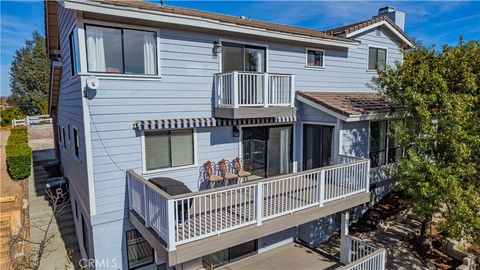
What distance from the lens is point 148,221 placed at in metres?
7.21

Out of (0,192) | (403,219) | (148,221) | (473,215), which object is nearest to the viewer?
(148,221)

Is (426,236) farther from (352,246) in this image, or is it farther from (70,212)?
(70,212)

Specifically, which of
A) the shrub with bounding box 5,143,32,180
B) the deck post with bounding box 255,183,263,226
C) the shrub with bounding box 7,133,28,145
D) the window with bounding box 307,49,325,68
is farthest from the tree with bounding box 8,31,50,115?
the deck post with bounding box 255,183,263,226

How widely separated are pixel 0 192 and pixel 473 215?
22.3 metres

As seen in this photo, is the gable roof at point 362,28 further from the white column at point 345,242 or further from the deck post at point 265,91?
the white column at point 345,242

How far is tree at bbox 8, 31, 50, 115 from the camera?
151 feet

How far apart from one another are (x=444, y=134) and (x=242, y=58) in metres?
7.03

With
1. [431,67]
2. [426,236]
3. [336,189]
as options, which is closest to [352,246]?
[336,189]

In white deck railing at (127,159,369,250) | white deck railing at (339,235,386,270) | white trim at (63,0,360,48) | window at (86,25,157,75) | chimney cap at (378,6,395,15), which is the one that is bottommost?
white deck railing at (339,235,386,270)

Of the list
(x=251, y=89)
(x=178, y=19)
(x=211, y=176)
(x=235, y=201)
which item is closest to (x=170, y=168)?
(x=211, y=176)

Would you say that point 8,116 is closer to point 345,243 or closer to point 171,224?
point 171,224

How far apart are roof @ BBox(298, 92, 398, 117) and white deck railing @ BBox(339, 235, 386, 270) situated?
177 inches

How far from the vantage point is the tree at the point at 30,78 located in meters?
46.0

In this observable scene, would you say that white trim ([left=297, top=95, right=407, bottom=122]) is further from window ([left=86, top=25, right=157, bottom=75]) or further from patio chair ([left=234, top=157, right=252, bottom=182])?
window ([left=86, top=25, right=157, bottom=75])
